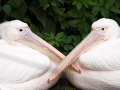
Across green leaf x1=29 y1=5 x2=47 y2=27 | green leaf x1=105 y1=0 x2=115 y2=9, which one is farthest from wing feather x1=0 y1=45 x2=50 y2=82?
green leaf x1=105 y1=0 x2=115 y2=9

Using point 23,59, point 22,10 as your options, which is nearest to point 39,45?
point 23,59

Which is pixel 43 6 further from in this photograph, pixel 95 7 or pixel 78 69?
pixel 78 69

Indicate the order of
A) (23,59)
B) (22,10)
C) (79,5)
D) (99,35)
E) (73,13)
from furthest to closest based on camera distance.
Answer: (73,13) → (22,10) → (79,5) → (99,35) → (23,59)

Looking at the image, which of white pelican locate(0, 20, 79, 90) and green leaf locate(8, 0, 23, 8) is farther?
green leaf locate(8, 0, 23, 8)

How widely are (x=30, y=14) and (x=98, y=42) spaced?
1163mm

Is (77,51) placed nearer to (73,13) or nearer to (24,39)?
(24,39)

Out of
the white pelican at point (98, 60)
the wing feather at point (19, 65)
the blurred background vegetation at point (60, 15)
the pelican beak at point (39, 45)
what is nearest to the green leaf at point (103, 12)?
the blurred background vegetation at point (60, 15)

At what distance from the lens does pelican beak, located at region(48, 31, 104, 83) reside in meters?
3.36

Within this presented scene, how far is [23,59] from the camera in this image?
10.6ft

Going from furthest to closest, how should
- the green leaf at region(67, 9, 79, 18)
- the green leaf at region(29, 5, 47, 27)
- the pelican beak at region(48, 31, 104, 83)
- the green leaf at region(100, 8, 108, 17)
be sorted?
the green leaf at region(67, 9, 79, 18), the green leaf at region(29, 5, 47, 27), the green leaf at region(100, 8, 108, 17), the pelican beak at region(48, 31, 104, 83)

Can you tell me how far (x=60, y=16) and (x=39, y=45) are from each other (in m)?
0.90

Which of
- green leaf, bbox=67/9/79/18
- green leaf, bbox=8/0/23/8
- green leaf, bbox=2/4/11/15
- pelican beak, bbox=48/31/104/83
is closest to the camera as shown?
pelican beak, bbox=48/31/104/83

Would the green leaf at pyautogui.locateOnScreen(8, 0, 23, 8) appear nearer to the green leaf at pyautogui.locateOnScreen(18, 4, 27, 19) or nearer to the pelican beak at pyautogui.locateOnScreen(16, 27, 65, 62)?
the green leaf at pyautogui.locateOnScreen(18, 4, 27, 19)

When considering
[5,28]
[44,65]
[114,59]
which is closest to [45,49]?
[44,65]
